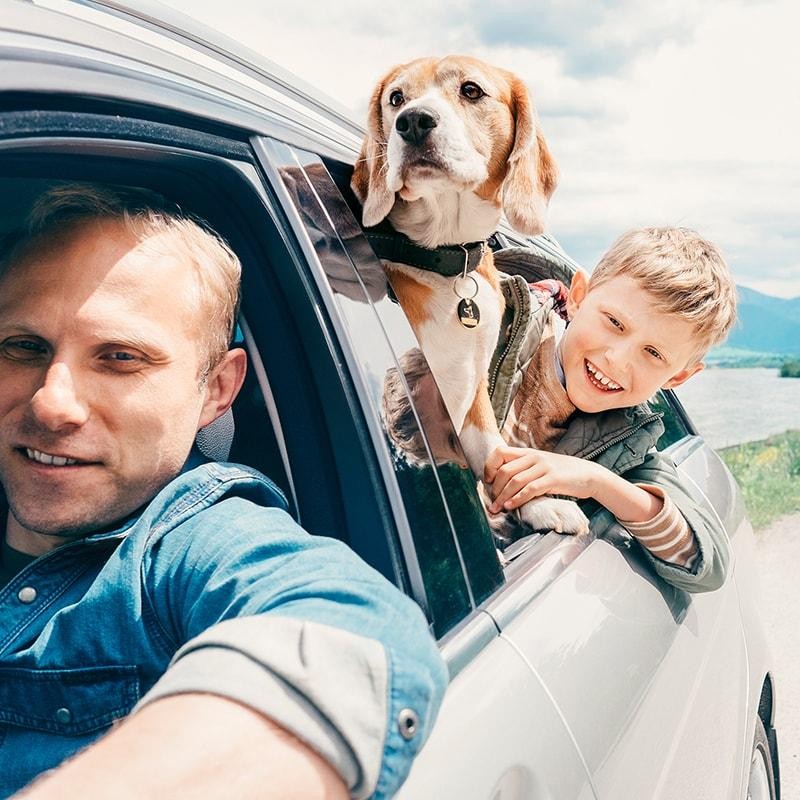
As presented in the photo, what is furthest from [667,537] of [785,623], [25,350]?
[785,623]

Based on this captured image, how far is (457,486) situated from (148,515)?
0.54 metres

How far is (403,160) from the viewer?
2184mm

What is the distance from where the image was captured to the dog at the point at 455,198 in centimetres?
215

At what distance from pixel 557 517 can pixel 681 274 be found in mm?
823

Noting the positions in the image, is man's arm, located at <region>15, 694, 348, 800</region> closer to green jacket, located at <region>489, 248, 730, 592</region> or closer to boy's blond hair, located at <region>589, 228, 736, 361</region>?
green jacket, located at <region>489, 248, 730, 592</region>

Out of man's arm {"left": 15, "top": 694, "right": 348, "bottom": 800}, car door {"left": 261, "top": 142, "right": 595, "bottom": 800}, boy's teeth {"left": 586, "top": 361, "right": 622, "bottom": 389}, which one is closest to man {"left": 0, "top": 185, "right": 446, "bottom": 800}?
man's arm {"left": 15, "top": 694, "right": 348, "bottom": 800}

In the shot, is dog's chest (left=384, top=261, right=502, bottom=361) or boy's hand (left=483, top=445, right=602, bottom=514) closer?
boy's hand (left=483, top=445, right=602, bottom=514)

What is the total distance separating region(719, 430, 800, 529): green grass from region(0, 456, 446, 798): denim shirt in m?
7.28

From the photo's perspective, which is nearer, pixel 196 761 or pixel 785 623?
pixel 196 761

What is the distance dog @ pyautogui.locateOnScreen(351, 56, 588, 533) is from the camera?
215cm

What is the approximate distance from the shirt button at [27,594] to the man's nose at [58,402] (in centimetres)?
20

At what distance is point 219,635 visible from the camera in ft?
2.36

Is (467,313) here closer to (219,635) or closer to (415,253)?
(415,253)

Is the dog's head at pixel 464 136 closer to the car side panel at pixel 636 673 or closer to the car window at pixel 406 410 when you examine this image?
the car window at pixel 406 410
